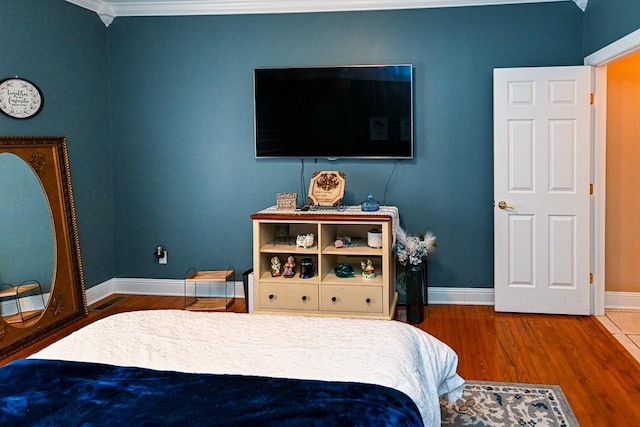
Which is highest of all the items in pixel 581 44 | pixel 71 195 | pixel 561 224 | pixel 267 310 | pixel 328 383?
pixel 581 44

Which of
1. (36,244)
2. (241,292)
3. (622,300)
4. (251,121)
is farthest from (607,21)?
(36,244)

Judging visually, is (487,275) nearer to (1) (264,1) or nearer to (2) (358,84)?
(2) (358,84)

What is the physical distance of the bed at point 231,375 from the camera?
153 cm

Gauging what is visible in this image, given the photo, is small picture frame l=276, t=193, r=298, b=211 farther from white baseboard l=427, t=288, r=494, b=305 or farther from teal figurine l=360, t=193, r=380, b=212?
white baseboard l=427, t=288, r=494, b=305

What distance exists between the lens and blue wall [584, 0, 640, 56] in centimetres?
334

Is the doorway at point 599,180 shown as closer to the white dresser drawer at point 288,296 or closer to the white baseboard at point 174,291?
the white baseboard at point 174,291

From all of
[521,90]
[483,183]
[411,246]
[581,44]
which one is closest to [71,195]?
[411,246]

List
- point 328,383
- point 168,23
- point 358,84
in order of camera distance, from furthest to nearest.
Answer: point 168,23 → point 358,84 → point 328,383

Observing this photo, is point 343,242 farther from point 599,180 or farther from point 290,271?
point 599,180

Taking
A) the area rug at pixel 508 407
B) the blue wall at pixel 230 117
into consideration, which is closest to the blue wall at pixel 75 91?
the blue wall at pixel 230 117

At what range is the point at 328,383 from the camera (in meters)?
1.69

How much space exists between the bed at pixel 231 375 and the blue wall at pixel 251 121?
7.71 ft

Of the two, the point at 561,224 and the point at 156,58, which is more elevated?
the point at 156,58

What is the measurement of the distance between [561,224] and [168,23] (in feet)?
11.9
